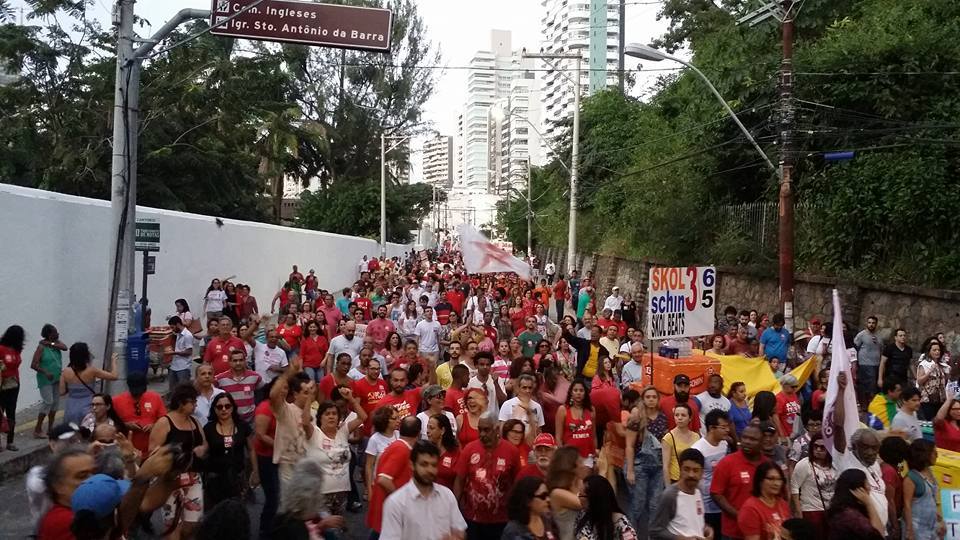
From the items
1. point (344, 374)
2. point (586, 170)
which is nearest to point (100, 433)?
point (344, 374)

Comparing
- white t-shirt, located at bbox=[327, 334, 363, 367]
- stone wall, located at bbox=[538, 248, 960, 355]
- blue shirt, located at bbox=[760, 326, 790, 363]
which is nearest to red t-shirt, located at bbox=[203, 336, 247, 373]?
white t-shirt, located at bbox=[327, 334, 363, 367]

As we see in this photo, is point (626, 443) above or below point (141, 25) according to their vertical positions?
below

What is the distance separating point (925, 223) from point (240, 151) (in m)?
25.9

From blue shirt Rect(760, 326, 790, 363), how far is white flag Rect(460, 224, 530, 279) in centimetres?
476

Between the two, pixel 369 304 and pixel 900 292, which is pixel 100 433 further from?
pixel 900 292

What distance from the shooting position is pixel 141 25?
102 feet

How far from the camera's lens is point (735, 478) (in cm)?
616

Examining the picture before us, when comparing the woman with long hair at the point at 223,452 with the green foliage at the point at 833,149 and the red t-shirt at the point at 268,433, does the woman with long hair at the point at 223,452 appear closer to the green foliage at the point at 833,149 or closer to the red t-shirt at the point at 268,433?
the red t-shirt at the point at 268,433

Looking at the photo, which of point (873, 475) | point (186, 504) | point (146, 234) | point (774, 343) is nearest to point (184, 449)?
point (186, 504)

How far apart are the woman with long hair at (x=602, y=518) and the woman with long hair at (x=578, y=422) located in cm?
254

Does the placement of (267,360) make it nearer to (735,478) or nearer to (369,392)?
(369,392)

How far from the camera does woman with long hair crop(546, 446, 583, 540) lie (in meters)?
5.10

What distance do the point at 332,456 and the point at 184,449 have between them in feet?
4.06

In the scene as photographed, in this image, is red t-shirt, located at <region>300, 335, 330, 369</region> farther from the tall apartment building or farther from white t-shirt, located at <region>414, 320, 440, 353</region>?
the tall apartment building
